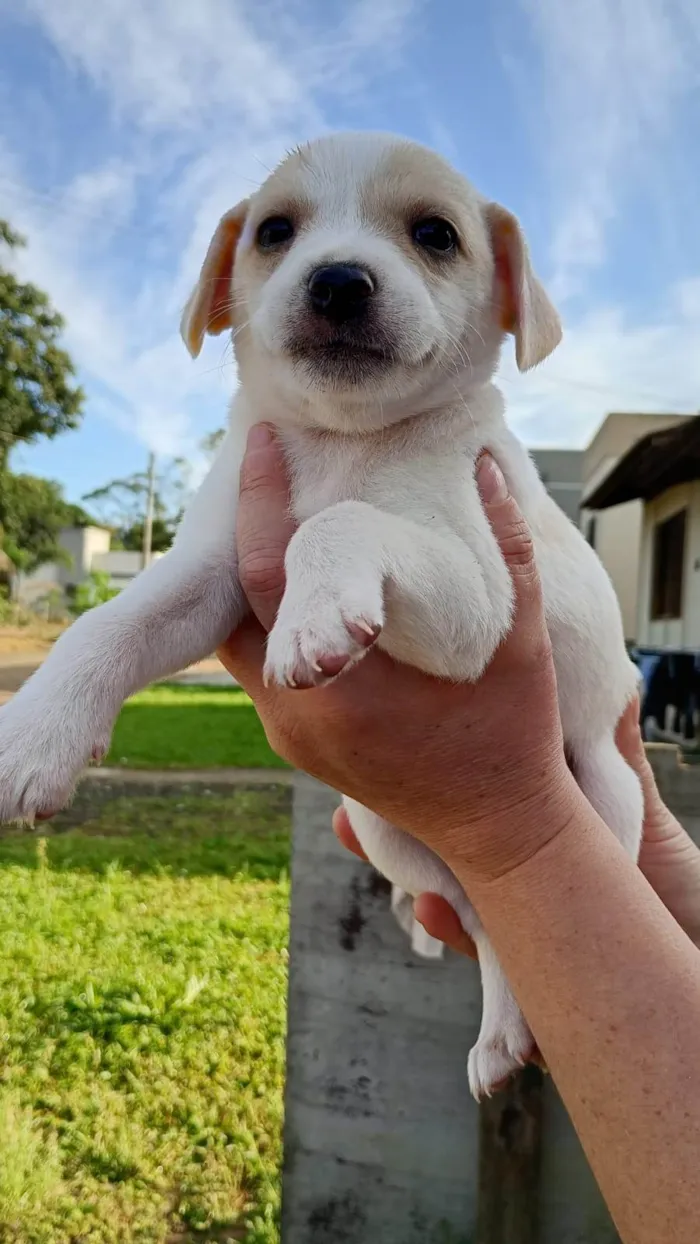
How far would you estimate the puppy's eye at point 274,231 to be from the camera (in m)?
2.17

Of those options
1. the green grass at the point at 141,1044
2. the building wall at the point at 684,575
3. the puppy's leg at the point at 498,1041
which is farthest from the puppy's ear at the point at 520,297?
the building wall at the point at 684,575

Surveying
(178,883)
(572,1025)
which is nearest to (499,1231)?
(572,1025)

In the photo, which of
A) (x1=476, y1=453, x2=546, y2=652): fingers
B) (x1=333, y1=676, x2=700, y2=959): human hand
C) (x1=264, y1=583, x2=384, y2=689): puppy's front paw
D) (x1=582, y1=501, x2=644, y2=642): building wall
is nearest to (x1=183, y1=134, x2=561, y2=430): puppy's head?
(x1=476, y1=453, x2=546, y2=652): fingers

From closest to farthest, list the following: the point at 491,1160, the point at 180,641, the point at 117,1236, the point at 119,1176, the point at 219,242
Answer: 1. the point at 180,641
2. the point at 219,242
3. the point at 491,1160
4. the point at 117,1236
5. the point at 119,1176

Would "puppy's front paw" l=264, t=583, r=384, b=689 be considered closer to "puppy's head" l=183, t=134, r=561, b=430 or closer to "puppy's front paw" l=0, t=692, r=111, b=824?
"puppy's front paw" l=0, t=692, r=111, b=824

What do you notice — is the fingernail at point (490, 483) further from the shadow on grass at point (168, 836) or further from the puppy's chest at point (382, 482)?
the shadow on grass at point (168, 836)

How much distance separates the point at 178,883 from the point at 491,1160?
4.28 metres

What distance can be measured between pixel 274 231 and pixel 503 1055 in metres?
2.06

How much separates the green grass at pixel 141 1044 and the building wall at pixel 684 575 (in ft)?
25.6

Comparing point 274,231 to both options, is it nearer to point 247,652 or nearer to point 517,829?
point 247,652

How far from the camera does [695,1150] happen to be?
55.1 inches

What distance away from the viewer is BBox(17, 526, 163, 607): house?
3578 centimetres

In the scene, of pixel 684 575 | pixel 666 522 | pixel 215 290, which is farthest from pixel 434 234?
pixel 666 522

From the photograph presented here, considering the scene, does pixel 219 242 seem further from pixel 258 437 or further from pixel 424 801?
pixel 424 801
